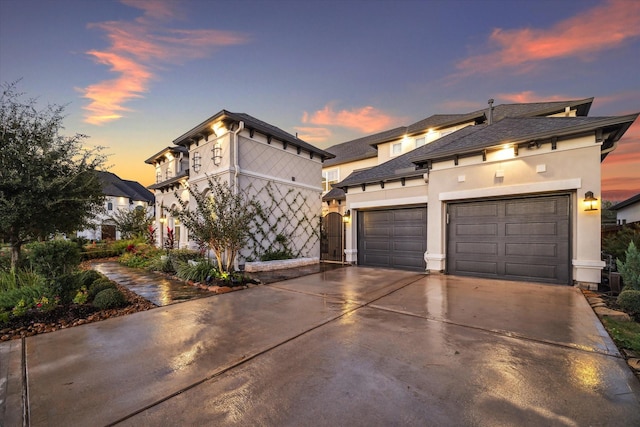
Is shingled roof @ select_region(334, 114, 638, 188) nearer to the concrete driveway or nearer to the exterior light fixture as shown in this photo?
the concrete driveway

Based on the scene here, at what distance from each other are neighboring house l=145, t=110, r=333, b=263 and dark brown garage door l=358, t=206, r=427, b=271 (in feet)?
8.84

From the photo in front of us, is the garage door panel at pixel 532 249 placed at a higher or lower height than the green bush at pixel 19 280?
higher

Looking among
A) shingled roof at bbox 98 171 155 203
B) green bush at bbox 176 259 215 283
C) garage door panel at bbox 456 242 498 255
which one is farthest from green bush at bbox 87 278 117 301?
shingled roof at bbox 98 171 155 203

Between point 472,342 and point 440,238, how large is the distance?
17.2 feet

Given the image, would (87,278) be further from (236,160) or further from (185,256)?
(236,160)

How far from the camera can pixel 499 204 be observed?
24.2 feet

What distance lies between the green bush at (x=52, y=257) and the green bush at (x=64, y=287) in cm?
14

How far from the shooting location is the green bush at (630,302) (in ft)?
14.2

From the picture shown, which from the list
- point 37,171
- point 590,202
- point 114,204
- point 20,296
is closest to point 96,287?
point 20,296

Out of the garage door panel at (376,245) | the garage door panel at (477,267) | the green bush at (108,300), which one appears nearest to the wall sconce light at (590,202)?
the garage door panel at (477,267)

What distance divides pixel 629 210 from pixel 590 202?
17.3 m

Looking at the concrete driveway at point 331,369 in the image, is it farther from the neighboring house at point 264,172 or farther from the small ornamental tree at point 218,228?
the neighboring house at point 264,172

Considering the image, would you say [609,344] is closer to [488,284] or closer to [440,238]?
[488,284]

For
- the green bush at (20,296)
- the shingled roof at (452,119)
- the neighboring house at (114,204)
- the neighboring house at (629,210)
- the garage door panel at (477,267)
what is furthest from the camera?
the neighboring house at (114,204)
